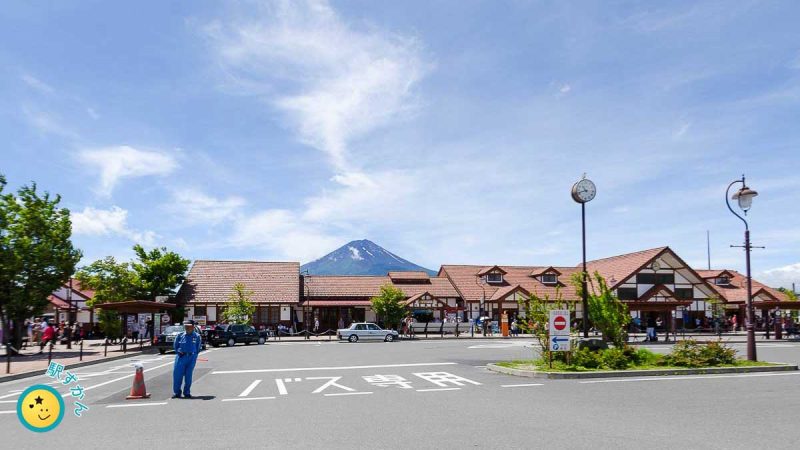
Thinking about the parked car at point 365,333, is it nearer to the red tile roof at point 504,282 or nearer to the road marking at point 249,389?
the red tile roof at point 504,282

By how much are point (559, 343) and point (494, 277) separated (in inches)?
1704

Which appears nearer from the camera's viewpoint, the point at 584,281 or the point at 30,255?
the point at 584,281

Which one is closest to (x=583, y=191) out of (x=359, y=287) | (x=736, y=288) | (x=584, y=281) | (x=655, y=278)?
(x=584, y=281)

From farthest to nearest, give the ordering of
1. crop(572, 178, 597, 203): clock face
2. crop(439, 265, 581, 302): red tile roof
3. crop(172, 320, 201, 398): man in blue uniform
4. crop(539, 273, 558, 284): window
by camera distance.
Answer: crop(539, 273, 558, 284): window, crop(439, 265, 581, 302): red tile roof, crop(572, 178, 597, 203): clock face, crop(172, 320, 201, 398): man in blue uniform

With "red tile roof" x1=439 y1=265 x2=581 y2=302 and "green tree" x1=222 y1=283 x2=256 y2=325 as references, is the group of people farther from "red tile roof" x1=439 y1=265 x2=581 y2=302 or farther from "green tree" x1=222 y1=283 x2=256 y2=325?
"red tile roof" x1=439 y1=265 x2=581 y2=302

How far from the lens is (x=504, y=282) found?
59250 millimetres

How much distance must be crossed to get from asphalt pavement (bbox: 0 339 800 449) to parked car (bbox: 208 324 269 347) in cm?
1902

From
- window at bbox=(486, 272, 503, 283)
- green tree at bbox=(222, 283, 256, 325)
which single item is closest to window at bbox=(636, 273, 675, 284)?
window at bbox=(486, 272, 503, 283)

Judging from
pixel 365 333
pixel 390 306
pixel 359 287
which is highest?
pixel 359 287

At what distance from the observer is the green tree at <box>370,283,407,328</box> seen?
4644 cm

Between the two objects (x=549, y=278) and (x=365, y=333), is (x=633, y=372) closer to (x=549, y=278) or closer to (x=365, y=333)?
(x=365, y=333)

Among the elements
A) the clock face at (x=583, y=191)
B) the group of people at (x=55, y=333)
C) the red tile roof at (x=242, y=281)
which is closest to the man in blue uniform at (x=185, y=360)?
the clock face at (x=583, y=191)

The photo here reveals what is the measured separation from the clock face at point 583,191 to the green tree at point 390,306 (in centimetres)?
2754

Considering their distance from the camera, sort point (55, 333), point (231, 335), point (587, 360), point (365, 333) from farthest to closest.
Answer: point (365, 333)
point (231, 335)
point (55, 333)
point (587, 360)
